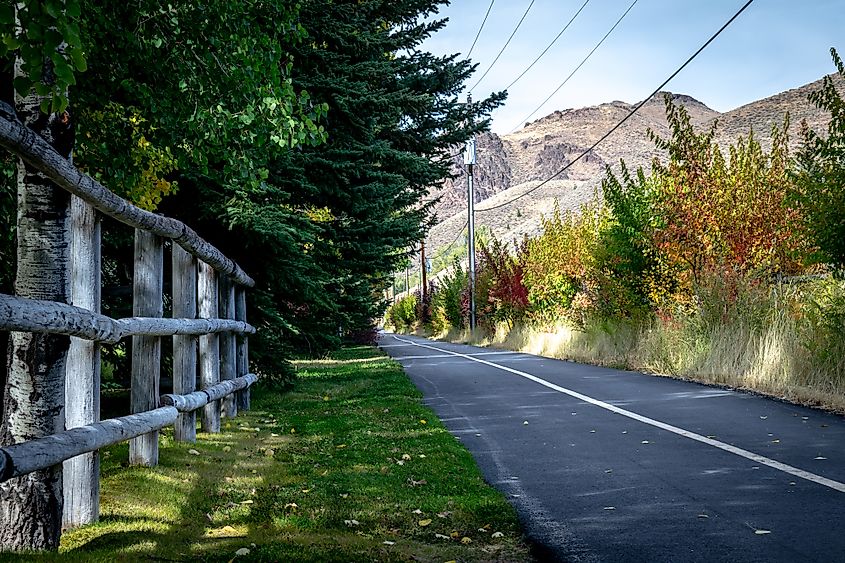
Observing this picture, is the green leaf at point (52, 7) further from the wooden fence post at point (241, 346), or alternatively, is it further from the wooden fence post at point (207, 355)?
the wooden fence post at point (241, 346)

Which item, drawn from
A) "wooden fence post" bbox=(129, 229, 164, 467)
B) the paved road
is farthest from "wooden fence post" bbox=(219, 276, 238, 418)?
"wooden fence post" bbox=(129, 229, 164, 467)

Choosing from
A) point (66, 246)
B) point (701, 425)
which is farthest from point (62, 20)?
point (701, 425)

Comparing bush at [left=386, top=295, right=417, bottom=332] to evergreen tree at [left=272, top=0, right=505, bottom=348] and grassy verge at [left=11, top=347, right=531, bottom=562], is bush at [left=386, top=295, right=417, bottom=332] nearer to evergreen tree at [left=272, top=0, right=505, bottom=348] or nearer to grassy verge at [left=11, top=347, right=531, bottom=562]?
evergreen tree at [left=272, top=0, right=505, bottom=348]

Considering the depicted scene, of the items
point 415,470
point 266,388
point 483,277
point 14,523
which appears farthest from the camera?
point 483,277

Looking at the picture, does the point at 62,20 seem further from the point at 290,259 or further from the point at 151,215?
the point at 290,259

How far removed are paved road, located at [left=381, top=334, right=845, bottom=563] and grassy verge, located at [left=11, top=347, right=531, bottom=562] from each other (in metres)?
0.36

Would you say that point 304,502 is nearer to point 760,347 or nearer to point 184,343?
point 184,343

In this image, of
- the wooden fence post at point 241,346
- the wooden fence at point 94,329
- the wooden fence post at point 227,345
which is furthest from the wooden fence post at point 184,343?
the wooden fence post at point 241,346

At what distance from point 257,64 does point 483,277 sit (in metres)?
35.4

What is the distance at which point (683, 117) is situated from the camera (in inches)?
741

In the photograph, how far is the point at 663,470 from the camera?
6.90m

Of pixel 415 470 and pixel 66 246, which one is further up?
pixel 66 246

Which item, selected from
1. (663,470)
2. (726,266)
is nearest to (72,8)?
(663,470)

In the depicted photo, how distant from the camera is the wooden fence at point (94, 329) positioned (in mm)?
4102
